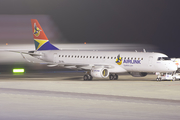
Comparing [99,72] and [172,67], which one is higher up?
[172,67]

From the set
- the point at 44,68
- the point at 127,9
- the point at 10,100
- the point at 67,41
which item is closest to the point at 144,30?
the point at 127,9

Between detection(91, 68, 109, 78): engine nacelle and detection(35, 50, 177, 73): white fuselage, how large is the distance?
830 mm

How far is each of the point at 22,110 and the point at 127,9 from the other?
156 feet

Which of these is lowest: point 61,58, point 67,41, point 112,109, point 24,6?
point 112,109

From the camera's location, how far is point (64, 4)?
185ft

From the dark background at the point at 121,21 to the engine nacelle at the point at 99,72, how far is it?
20713mm

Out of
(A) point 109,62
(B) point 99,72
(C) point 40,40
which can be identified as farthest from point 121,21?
(B) point 99,72

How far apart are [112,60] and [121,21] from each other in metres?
23.1

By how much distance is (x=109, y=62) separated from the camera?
128ft

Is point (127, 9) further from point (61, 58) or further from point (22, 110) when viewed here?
point (22, 110)

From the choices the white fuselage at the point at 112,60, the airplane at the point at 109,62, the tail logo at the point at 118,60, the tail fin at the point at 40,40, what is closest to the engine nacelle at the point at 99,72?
the airplane at the point at 109,62

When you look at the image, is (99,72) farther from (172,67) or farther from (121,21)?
(121,21)

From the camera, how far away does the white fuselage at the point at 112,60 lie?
3641cm

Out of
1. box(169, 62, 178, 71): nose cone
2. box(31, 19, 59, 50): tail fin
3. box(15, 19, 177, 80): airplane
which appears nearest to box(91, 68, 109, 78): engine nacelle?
box(15, 19, 177, 80): airplane
